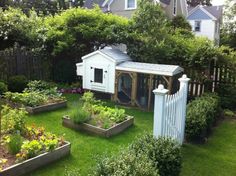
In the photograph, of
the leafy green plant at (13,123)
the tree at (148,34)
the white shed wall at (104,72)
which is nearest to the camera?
the leafy green plant at (13,123)

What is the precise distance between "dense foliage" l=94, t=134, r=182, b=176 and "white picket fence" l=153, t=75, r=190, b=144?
17.6 inches

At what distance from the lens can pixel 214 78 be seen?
10.3 meters

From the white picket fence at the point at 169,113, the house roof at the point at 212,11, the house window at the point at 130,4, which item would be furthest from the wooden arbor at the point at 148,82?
the house roof at the point at 212,11

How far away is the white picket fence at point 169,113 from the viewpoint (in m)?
4.71

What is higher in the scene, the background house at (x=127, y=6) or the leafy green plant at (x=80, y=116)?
the background house at (x=127, y=6)

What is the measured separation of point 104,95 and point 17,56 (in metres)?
3.81

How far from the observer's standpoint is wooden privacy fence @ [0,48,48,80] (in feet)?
34.5

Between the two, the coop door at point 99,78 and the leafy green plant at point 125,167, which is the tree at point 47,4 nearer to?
the coop door at point 99,78

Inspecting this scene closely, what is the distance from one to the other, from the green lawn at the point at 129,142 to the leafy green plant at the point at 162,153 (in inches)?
25.5

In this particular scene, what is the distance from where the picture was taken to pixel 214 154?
20.1ft

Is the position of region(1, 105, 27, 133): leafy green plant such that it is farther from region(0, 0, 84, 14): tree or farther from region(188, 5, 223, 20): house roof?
region(188, 5, 223, 20): house roof

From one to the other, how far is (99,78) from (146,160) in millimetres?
6910

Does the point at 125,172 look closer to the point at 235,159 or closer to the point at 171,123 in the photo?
the point at 171,123

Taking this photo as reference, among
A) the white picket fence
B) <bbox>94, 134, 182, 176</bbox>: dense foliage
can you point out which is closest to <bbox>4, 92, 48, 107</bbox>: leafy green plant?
the white picket fence
